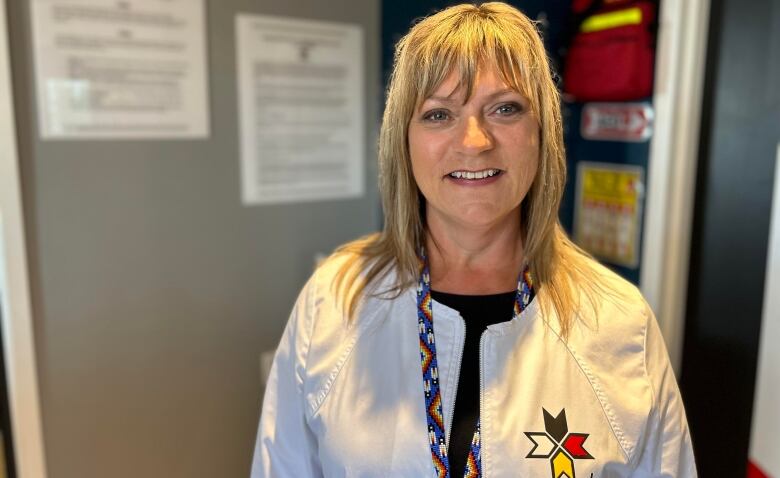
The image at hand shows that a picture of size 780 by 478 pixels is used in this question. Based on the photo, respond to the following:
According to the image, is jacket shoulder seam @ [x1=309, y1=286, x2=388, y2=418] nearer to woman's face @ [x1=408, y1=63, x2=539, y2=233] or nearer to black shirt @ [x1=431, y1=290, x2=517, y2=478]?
black shirt @ [x1=431, y1=290, x2=517, y2=478]

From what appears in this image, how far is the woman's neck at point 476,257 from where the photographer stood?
3.56ft

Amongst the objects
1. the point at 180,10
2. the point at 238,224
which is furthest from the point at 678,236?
the point at 180,10

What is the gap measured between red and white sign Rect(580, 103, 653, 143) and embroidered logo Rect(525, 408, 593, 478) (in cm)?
100

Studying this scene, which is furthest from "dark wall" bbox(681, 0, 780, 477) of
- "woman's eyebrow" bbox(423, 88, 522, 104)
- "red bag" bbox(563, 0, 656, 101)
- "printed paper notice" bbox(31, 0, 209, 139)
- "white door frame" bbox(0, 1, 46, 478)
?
"white door frame" bbox(0, 1, 46, 478)

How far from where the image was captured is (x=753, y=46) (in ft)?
4.65

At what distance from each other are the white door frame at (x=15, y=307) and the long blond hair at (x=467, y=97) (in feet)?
2.98

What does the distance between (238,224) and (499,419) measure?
1156mm

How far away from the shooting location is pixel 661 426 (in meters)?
1.03

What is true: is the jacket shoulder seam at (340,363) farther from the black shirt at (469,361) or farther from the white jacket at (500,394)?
the black shirt at (469,361)

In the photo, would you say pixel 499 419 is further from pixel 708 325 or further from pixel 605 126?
pixel 605 126

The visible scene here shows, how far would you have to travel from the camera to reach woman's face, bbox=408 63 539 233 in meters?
0.96

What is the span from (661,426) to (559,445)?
19 centimetres

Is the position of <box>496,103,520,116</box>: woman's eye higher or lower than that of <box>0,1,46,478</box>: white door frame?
higher

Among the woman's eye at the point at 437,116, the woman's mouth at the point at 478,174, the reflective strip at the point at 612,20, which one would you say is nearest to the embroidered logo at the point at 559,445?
the woman's mouth at the point at 478,174
